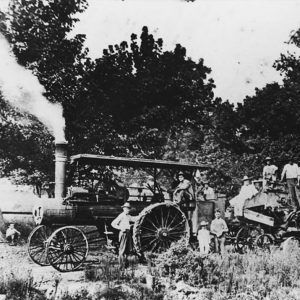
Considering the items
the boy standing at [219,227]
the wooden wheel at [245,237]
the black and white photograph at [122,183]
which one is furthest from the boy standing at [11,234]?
the wooden wheel at [245,237]

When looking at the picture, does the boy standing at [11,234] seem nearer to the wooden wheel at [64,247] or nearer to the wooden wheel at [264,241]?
the wooden wheel at [64,247]

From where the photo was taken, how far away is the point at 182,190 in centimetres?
1052

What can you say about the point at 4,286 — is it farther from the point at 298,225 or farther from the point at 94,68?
the point at 94,68

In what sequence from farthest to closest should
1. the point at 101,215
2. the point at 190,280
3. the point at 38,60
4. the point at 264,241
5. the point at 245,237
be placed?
the point at 38,60 < the point at 245,237 < the point at 264,241 < the point at 101,215 < the point at 190,280

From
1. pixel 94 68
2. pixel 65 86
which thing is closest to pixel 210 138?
pixel 94 68

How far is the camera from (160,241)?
10109 mm

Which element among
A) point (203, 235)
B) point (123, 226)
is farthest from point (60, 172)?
point (203, 235)

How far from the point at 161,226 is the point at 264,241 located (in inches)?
146

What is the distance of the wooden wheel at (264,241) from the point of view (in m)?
11.8

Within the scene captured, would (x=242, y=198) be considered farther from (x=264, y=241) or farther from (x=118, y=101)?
(x=118, y=101)

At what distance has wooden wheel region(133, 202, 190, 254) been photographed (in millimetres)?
9945

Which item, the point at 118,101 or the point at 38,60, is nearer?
the point at 38,60

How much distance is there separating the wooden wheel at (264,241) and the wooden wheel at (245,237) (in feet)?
0.67

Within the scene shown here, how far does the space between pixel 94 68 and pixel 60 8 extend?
281cm
